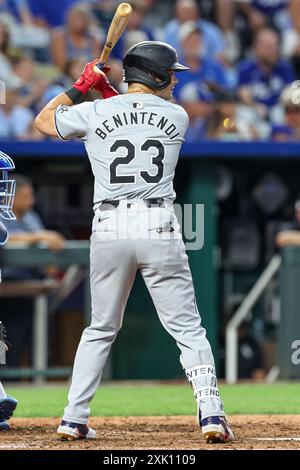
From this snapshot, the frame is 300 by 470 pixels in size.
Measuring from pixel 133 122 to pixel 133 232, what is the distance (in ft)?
1.70

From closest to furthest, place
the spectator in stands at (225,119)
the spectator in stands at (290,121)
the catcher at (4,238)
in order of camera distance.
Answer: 1. the catcher at (4,238)
2. the spectator in stands at (225,119)
3. the spectator in stands at (290,121)

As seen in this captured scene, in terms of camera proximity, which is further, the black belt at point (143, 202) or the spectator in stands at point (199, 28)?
the spectator in stands at point (199, 28)

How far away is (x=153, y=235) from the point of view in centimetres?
513

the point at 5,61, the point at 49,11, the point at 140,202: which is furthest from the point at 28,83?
the point at 140,202

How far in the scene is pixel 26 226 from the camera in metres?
10.2

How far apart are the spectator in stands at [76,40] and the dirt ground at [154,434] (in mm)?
5973

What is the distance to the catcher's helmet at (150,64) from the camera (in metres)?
5.26

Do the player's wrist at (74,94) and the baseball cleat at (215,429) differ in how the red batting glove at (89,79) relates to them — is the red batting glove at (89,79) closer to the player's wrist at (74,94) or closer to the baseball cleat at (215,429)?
the player's wrist at (74,94)

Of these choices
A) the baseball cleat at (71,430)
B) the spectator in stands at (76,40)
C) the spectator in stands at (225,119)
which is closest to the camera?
the baseball cleat at (71,430)

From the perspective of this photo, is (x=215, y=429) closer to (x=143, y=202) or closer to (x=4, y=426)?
(x=143, y=202)

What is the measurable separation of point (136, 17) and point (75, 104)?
6951mm

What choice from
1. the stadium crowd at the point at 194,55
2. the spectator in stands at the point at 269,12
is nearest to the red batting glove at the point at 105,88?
the stadium crowd at the point at 194,55

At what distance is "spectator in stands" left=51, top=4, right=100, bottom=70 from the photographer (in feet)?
38.9
